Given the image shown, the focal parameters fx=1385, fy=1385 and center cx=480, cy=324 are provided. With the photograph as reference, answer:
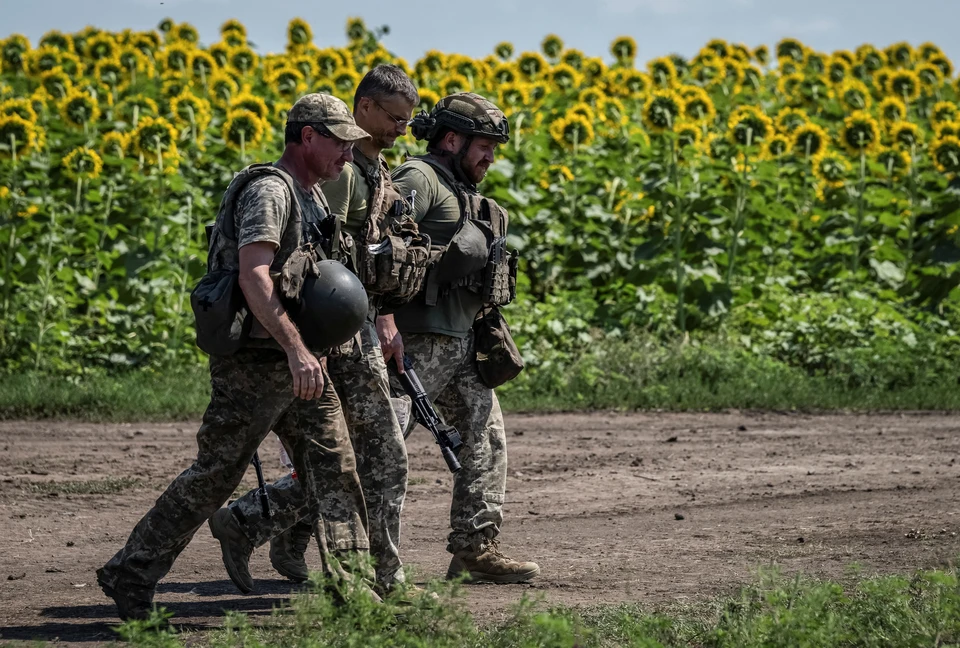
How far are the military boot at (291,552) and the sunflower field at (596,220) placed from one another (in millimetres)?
5940

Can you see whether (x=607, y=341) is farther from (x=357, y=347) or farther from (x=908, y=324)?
(x=357, y=347)

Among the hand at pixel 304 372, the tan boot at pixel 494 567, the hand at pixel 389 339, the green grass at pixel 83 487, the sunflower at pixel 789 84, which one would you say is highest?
the sunflower at pixel 789 84

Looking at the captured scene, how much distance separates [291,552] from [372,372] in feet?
4.38

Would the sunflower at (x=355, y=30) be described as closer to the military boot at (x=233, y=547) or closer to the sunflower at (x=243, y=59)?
the sunflower at (x=243, y=59)

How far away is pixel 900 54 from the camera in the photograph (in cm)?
2253

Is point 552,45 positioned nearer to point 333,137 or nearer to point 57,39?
point 57,39

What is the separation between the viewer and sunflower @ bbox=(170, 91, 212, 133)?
48.4 ft

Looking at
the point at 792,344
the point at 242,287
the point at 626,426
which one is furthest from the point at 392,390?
the point at 792,344

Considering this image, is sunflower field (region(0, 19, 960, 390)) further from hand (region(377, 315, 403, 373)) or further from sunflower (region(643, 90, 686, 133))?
A: hand (region(377, 315, 403, 373))

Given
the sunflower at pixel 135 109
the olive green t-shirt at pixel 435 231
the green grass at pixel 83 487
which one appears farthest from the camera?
the sunflower at pixel 135 109

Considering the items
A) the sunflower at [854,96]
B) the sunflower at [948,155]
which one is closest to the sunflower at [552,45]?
the sunflower at [854,96]

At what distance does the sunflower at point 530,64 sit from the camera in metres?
18.6

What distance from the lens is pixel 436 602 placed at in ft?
15.9

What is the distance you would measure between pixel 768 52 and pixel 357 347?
1827 centimetres
